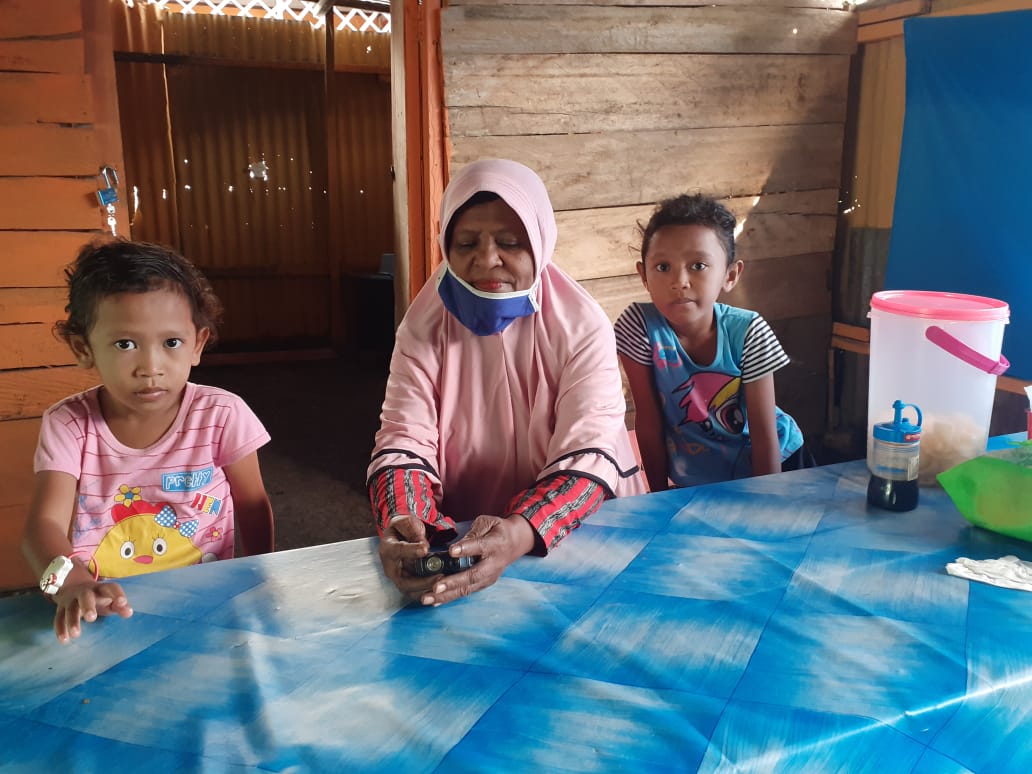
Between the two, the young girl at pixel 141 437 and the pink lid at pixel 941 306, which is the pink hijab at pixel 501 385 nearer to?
the young girl at pixel 141 437

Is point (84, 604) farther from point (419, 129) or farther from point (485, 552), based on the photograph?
point (419, 129)

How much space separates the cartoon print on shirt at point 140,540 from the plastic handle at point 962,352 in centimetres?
151

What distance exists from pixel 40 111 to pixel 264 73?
4.59m

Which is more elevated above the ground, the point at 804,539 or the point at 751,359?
the point at 751,359

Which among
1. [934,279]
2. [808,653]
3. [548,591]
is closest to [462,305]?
A: [548,591]

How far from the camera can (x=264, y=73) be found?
22.8ft

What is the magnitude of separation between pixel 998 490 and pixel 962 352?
31 centimetres

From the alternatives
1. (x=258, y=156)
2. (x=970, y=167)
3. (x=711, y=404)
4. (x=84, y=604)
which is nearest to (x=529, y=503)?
(x=84, y=604)

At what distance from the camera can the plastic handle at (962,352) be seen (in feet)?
4.97

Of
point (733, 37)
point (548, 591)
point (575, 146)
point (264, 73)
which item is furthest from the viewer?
point (264, 73)

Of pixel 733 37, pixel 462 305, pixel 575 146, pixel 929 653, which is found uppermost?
pixel 733 37

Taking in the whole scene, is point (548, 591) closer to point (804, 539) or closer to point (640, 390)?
point (804, 539)

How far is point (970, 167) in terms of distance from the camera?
3.01 meters

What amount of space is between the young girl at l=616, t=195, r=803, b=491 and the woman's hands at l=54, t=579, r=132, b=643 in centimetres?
143
